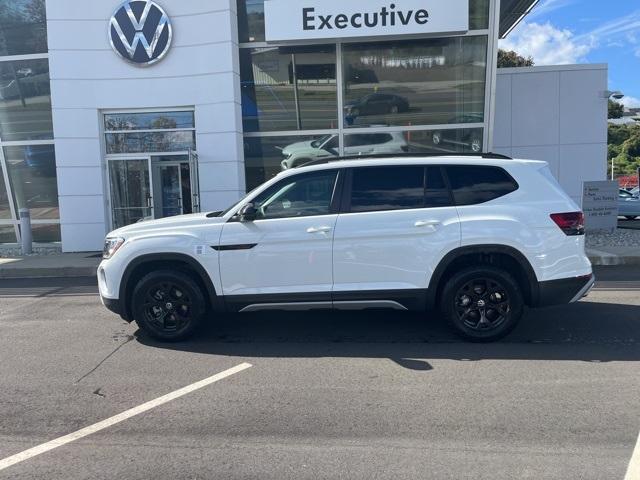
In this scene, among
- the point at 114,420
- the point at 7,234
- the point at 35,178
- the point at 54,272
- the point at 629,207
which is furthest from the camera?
the point at 629,207

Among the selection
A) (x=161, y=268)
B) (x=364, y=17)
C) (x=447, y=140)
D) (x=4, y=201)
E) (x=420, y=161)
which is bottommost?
(x=161, y=268)

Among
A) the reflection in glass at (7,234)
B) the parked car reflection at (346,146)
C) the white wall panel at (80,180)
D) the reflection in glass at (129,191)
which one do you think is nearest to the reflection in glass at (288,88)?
the parked car reflection at (346,146)

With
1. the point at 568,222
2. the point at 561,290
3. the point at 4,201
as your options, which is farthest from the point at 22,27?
the point at 561,290

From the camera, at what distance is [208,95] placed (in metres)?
13.0

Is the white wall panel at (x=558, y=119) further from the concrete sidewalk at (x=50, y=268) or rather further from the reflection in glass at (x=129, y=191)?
the concrete sidewalk at (x=50, y=268)

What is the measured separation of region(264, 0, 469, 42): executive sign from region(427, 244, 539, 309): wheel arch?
8.27 metres

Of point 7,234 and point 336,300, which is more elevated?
point 336,300

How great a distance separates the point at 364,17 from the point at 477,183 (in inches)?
316

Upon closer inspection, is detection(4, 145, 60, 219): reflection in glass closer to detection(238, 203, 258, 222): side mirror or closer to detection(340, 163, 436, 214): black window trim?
detection(238, 203, 258, 222): side mirror

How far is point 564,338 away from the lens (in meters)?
5.94

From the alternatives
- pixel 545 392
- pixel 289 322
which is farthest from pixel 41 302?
pixel 545 392

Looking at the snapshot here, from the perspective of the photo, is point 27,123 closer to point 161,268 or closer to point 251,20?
point 251,20

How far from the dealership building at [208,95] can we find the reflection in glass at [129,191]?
0.03 m

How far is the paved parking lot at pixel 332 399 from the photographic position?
3504 mm
